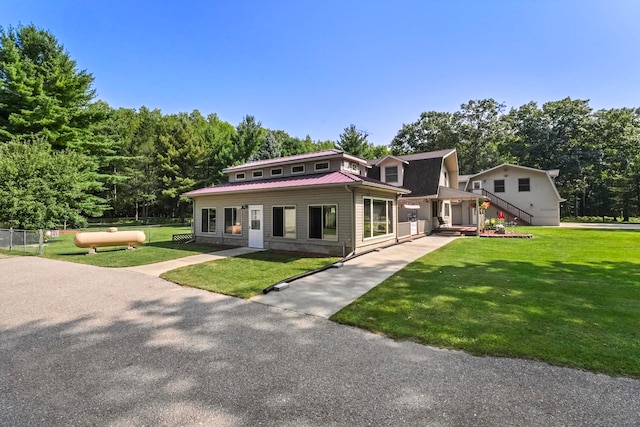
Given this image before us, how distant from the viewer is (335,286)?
22.9ft

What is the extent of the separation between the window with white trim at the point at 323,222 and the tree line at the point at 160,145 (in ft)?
49.8

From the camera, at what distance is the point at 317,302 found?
581 cm

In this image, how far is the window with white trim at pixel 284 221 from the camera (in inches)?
493

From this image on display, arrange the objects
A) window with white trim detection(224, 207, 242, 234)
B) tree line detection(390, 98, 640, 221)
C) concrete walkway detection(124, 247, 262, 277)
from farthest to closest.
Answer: tree line detection(390, 98, 640, 221)
window with white trim detection(224, 207, 242, 234)
concrete walkway detection(124, 247, 262, 277)

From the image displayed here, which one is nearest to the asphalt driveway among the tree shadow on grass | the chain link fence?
the tree shadow on grass

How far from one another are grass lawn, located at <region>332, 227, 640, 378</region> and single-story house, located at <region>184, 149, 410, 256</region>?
322cm

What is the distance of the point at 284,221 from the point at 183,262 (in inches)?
169

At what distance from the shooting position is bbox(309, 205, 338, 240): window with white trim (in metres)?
11.4

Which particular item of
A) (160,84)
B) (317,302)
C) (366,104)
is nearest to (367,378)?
(317,302)

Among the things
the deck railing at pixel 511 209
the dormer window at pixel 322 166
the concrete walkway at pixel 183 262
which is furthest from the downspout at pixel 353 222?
the deck railing at pixel 511 209

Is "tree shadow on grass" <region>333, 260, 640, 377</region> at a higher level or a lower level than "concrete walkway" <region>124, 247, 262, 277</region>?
lower

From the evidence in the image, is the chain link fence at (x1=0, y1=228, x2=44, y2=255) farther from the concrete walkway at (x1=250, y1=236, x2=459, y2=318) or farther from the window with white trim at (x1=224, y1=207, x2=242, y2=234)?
the concrete walkway at (x1=250, y1=236, x2=459, y2=318)

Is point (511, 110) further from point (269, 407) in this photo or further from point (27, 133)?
point (27, 133)

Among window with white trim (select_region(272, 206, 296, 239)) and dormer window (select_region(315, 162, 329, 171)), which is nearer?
window with white trim (select_region(272, 206, 296, 239))
